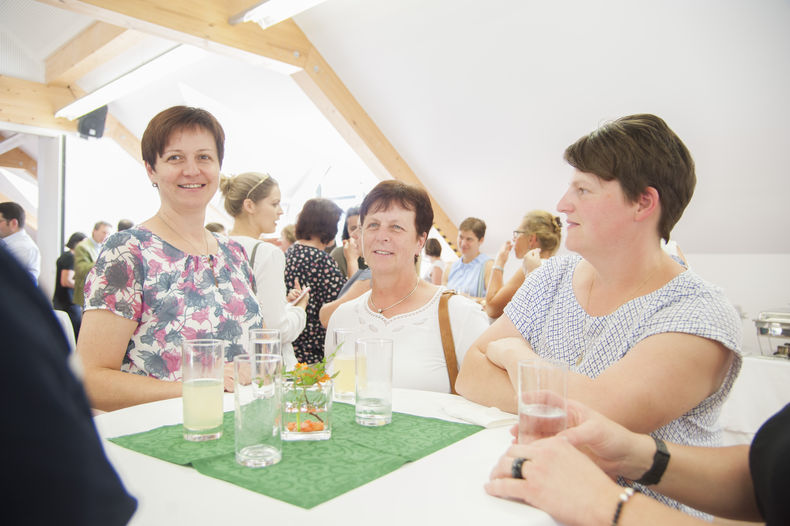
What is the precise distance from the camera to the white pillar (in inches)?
310

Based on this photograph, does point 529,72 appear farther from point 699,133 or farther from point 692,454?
point 692,454

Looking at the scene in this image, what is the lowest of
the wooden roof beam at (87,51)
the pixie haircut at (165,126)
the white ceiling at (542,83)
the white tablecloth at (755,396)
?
the white tablecloth at (755,396)

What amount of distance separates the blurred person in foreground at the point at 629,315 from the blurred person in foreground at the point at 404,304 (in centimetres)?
34

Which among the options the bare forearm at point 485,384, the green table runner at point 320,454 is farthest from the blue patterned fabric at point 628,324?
the green table runner at point 320,454

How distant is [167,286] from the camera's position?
5.49 ft

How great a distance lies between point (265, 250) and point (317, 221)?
2.90 feet

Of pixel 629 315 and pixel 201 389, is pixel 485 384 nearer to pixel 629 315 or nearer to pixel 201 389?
pixel 629 315

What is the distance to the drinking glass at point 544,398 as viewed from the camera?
0.95 metres

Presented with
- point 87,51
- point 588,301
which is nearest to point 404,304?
point 588,301

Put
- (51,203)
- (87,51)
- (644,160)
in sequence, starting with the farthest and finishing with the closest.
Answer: (51,203) < (87,51) < (644,160)

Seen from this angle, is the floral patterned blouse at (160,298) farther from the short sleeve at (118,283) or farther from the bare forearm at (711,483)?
the bare forearm at (711,483)

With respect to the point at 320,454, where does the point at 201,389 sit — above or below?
above

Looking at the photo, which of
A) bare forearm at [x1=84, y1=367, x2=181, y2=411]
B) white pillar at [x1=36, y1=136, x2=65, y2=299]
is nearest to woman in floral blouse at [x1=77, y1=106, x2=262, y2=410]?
bare forearm at [x1=84, y1=367, x2=181, y2=411]

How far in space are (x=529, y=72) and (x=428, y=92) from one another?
3.67 ft
